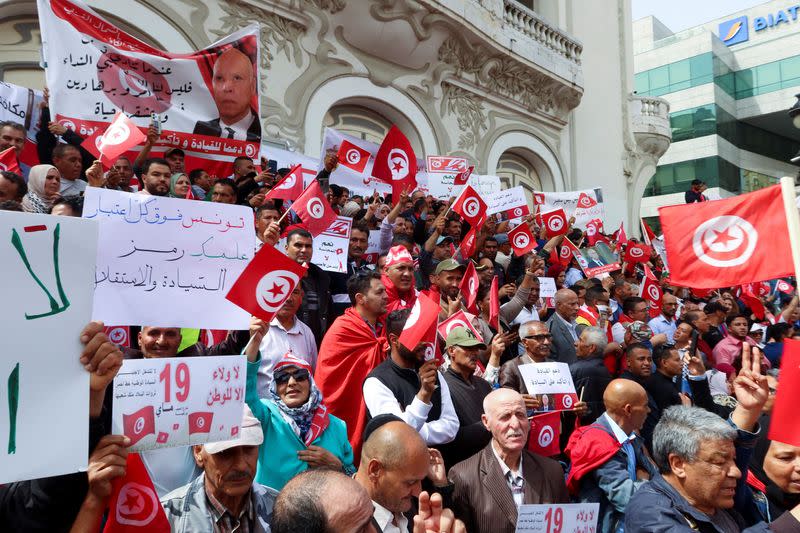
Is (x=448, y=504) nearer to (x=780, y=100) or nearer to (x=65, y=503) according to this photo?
(x=65, y=503)

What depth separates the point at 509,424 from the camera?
3264 mm

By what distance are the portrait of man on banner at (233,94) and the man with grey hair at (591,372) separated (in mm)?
3828

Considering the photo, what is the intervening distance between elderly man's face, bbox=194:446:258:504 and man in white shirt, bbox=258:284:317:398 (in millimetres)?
1247

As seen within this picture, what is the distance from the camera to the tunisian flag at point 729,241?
313cm

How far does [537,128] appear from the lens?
15477 millimetres

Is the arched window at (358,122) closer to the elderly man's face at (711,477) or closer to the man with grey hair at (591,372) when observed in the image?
the man with grey hair at (591,372)

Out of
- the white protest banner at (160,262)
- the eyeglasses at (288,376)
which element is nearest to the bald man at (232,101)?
the eyeglasses at (288,376)

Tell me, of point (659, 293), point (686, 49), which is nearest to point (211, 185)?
point (659, 293)

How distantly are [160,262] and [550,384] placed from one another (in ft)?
7.89

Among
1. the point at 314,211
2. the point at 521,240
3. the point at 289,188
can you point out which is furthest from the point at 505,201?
the point at 314,211

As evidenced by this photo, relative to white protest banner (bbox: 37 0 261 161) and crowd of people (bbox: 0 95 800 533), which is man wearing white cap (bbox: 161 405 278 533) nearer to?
crowd of people (bbox: 0 95 800 533)

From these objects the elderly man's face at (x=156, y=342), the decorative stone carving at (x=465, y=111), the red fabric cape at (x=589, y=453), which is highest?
the decorative stone carving at (x=465, y=111)

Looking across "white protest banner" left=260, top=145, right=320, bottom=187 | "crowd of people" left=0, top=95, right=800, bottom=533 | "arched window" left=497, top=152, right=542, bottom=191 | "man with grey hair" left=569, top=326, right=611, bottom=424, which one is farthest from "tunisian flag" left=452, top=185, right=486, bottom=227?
"arched window" left=497, top=152, right=542, bottom=191

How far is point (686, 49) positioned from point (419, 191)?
30.3 metres
